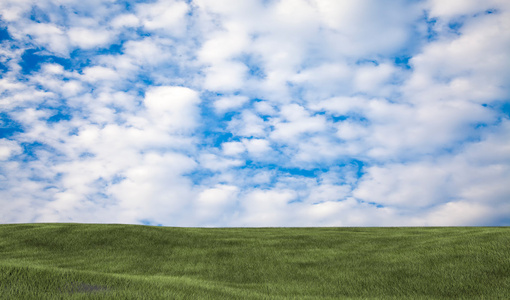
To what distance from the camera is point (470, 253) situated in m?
14.7

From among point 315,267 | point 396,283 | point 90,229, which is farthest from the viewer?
point 90,229

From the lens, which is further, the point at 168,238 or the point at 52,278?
the point at 168,238

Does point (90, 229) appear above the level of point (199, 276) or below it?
above

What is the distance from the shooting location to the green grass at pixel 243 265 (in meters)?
10.1

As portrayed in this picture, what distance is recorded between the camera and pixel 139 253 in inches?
786

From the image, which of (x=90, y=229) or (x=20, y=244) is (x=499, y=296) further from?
(x=20, y=244)

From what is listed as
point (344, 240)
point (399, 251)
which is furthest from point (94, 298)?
point (344, 240)

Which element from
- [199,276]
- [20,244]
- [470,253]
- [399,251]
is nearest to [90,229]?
[20,244]

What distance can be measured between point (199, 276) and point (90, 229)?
12542 mm

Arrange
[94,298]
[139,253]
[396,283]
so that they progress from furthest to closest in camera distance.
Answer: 1. [139,253]
2. [396,283]
3. [94,298]

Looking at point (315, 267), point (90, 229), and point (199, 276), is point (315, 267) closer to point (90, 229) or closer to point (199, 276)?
point (199, 276)

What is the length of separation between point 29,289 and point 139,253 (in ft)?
36.6

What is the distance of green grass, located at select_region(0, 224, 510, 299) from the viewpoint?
10.1 metres

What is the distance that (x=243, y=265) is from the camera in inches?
666
